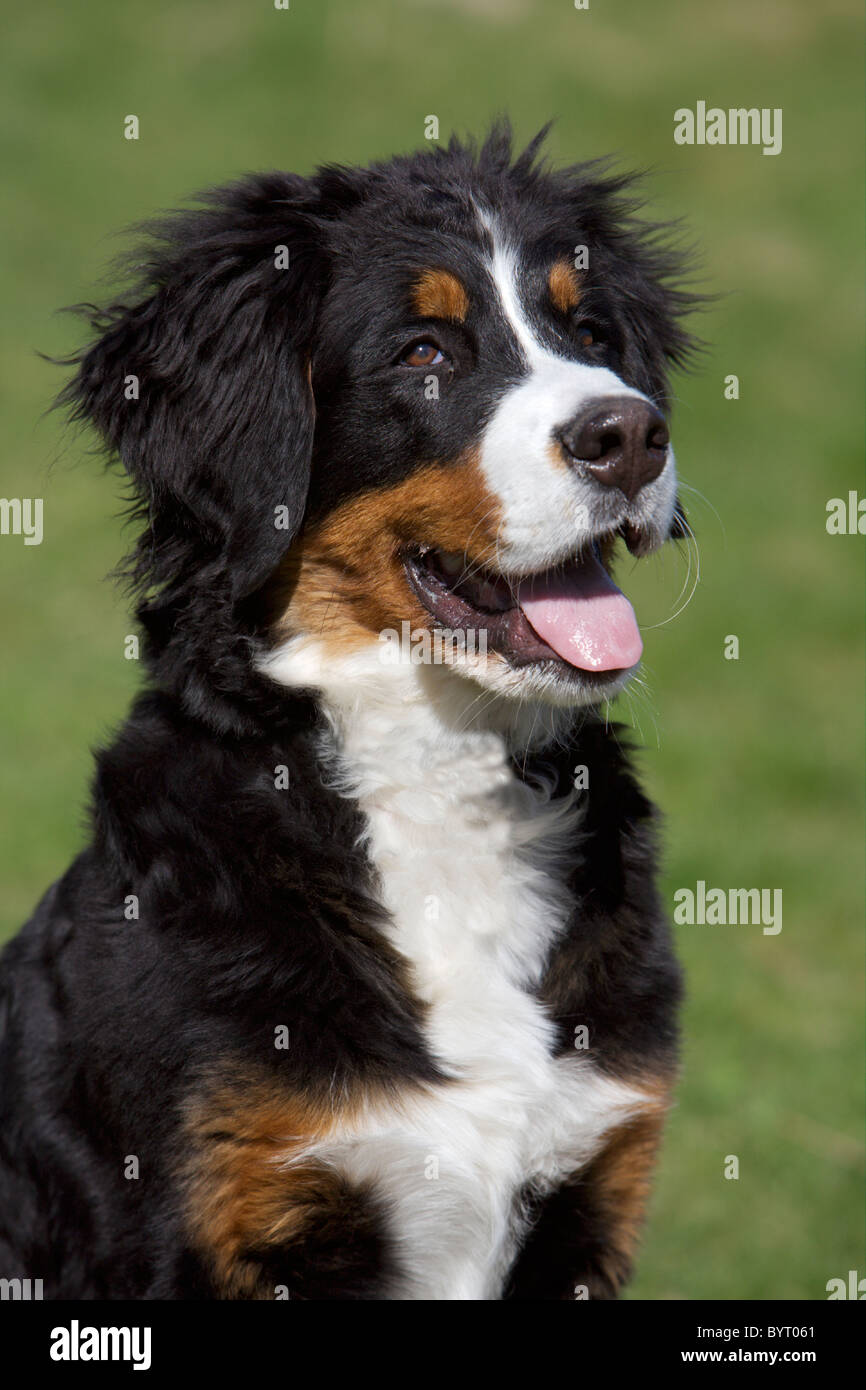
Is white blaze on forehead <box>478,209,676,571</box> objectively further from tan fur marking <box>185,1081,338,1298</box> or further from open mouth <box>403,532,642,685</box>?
tan fur marking <box>185,1081,338,1298</box>

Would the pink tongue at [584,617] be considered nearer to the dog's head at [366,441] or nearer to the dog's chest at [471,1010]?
the dog's head at [366,441]

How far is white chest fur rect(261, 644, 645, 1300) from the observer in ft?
11.6

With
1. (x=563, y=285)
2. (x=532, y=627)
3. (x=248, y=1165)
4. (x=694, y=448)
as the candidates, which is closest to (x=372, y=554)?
(x=532, y=627)

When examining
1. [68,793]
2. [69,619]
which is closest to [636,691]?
[68,793]

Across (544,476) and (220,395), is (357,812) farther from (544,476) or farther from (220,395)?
(220,395)

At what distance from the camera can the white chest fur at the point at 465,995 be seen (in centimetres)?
353

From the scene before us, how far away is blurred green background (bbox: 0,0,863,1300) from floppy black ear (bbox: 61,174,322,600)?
0.34m

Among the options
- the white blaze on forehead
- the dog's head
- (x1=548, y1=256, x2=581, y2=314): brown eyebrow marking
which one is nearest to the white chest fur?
the dog's head

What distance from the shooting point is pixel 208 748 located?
3725 millimetres

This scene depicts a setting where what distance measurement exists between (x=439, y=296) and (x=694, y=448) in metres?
11.2

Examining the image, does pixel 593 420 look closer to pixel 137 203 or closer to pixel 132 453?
pixel 132 453

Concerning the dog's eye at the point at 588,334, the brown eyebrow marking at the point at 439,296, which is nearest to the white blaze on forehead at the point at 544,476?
the brown eyebrow marking at the point at 439,296

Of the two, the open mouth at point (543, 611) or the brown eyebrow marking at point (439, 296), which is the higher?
the brown eyebrow marking at point (439, 296)

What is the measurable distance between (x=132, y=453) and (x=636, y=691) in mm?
1292
